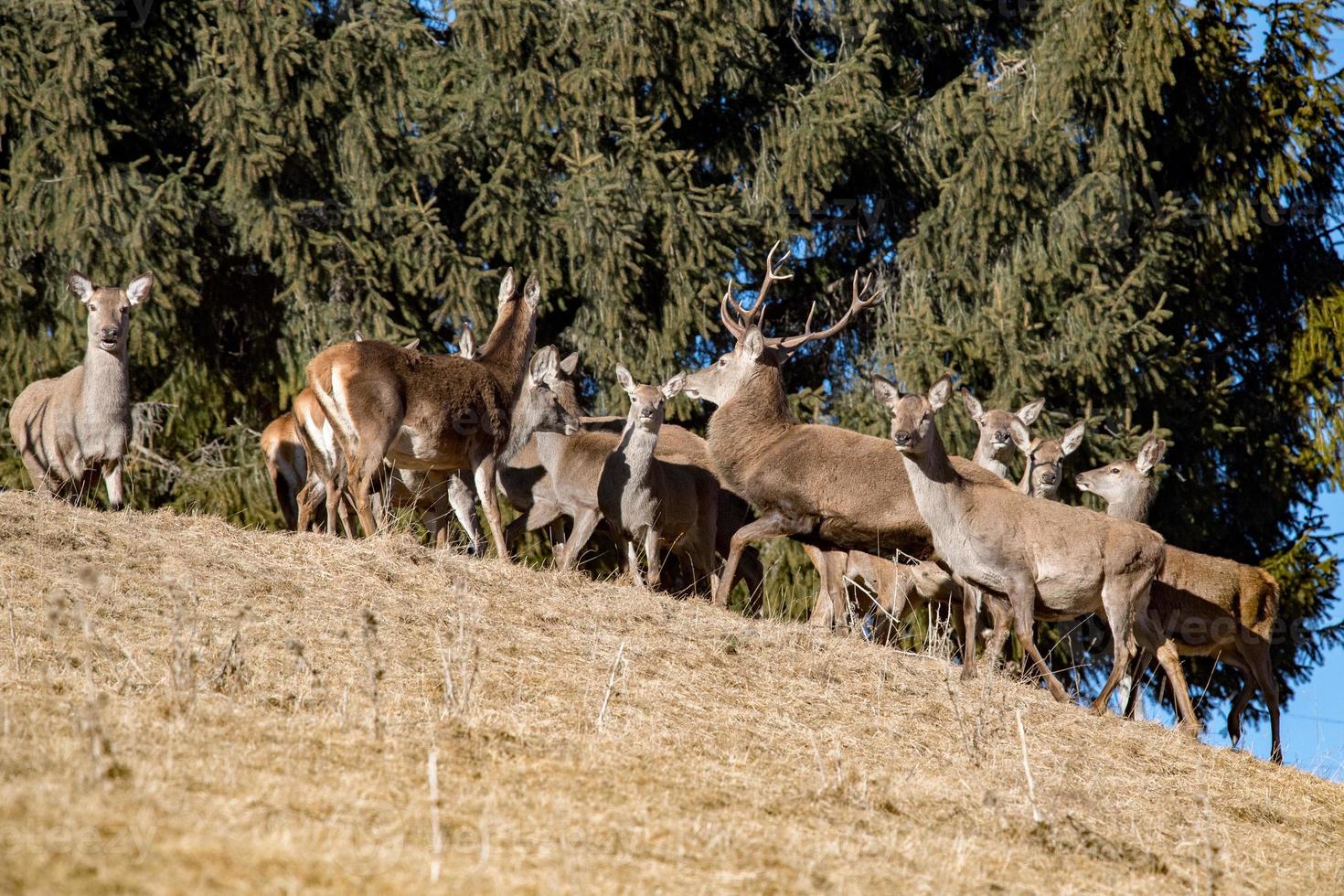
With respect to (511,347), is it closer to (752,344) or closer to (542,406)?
(542,406)

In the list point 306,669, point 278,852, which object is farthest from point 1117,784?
point 278,852

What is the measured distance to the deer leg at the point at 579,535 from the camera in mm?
13088

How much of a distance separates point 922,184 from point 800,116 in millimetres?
1536

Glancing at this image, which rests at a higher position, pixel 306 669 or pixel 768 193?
pixel 768 193

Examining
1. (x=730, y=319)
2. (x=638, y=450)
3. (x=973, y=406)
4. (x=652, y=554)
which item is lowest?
(x=652, y=554)

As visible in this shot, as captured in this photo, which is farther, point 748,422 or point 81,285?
point 748,422

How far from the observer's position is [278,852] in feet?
15.3

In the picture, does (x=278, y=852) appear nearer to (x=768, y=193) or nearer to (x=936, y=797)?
(x=936, y=797)

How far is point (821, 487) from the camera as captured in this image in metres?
12.2

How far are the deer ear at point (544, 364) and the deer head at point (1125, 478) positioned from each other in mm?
4724

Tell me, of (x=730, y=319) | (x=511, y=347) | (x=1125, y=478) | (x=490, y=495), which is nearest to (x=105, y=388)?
(x=490, y=495)

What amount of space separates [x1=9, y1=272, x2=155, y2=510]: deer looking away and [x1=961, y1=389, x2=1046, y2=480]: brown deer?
6.95 meters

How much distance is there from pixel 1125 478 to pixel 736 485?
146 inches

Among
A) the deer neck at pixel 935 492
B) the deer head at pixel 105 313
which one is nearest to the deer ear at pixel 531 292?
the deer head at pixel 105 313
